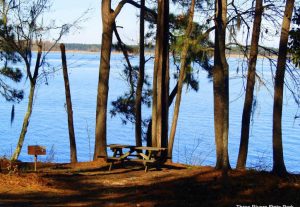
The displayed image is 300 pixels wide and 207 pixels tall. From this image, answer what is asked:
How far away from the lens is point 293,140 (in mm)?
27234

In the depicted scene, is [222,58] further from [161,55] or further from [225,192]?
[225,192]

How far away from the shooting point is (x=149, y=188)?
9.47 m

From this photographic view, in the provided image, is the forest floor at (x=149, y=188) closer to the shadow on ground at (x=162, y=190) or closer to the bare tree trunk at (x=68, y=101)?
the shadow on ground at (x=162, y=190)

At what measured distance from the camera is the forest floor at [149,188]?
25.8ft

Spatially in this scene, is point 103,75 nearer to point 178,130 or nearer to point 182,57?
point 182,57

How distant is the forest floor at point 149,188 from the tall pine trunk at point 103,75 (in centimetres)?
420

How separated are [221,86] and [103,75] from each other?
462cm

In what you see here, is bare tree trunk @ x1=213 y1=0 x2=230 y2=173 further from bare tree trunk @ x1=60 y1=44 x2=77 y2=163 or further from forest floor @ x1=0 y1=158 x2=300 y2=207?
bare tree trunk @ x1=60 y1=44 x2=77 y2=163

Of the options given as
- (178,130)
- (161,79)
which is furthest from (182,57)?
(178,130)

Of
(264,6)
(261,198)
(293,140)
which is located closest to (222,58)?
(264,6)

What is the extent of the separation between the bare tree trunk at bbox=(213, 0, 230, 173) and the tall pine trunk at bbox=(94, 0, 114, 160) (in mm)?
4226

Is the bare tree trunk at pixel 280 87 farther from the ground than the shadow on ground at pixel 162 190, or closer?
farther from the ground

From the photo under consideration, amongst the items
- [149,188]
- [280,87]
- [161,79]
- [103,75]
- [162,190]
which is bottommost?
[149,188]

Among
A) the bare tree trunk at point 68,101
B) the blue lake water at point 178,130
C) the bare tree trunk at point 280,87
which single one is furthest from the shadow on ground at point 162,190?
the bare tree trunk at point 68,101
